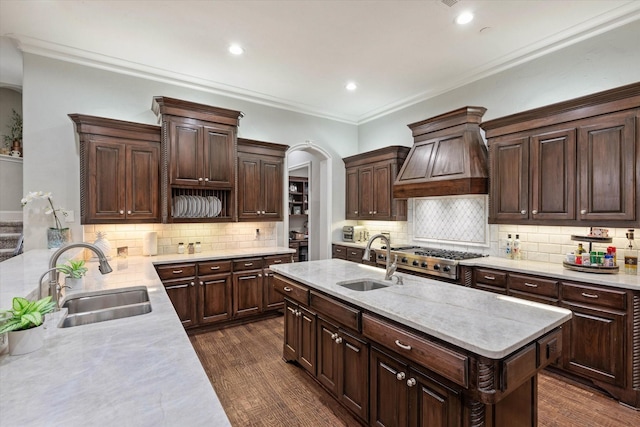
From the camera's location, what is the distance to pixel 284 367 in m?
3.12

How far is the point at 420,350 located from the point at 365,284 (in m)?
1.07

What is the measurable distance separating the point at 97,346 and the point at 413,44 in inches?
150

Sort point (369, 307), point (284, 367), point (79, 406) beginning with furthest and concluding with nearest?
point (284, 367), point (369, 307), point (79, 406)

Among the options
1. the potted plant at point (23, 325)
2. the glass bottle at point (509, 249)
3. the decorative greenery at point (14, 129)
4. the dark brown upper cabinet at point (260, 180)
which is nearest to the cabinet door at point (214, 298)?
the dark brown upper cabinet at point (260, 180)

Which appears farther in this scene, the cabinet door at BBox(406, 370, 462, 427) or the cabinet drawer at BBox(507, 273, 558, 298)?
the cabinet drawer at BBox(507, 273, 558, 298)

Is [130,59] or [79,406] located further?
[130,59]

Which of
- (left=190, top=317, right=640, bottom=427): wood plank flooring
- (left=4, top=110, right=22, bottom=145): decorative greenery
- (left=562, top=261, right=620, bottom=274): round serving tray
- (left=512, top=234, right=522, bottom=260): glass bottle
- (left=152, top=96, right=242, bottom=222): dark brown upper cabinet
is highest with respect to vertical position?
Answer: (left=4, top=110, right=22, bottom=145): decorative greenery

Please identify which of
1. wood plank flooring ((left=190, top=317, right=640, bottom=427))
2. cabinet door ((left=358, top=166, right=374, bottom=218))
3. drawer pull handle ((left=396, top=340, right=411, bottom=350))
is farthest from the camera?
cabinet door ((left=358, top=166, right=374, bottom=218))

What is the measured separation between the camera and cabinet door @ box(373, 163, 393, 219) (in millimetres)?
5098

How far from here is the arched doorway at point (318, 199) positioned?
5695 mm

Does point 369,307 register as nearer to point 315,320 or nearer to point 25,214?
point 315,320

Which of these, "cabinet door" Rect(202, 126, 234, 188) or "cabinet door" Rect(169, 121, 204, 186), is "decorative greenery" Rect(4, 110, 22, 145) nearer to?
"cabinet door" Rect(169, 121, 204, 186)

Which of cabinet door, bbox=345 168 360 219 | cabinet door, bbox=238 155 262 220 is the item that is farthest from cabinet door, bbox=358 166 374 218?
cabinet door, bbox=238 155 262 220

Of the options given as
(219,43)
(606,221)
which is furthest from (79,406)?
(606,221)
